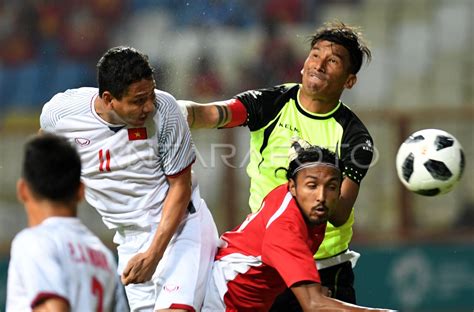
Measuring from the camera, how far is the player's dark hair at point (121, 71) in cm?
509

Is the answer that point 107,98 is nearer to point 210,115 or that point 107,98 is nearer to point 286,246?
point 210,115

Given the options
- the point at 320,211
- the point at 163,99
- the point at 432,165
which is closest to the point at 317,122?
the point at 432,165

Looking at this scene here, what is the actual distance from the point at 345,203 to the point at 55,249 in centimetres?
244

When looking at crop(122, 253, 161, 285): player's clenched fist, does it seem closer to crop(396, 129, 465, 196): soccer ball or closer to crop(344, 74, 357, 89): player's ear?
crop(344, 74, 357, 89): player's ear

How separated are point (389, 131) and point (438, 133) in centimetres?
416

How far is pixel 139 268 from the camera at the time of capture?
5281 millimetres

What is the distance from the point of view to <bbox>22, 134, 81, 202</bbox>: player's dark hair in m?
3.58

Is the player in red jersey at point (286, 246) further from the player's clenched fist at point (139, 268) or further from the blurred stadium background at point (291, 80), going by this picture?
the blurred stadium background at point (291, 80)

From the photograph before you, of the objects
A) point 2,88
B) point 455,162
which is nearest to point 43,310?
point 455,162

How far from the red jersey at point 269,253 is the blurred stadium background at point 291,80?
441cm

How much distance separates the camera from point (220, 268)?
5.24 meters

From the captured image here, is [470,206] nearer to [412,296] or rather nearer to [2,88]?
[412,296]

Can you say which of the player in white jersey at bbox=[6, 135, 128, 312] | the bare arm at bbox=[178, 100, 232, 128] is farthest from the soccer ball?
the player in white jersey at bbox=[6, 135, 128, 312]

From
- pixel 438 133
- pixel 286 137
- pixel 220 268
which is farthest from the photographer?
pixel 438 133
